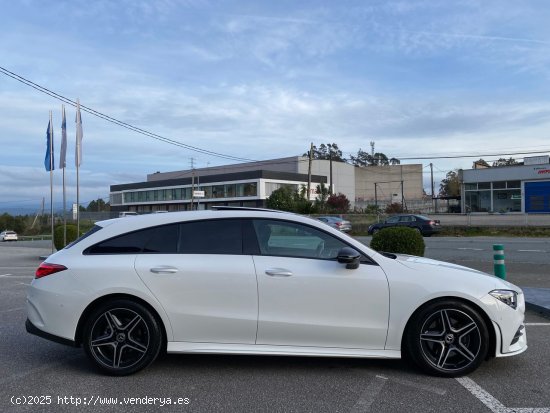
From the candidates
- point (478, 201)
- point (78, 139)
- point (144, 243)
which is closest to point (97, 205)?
point (478, 201)

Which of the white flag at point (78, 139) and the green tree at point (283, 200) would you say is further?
the green tree at point (283, 200)

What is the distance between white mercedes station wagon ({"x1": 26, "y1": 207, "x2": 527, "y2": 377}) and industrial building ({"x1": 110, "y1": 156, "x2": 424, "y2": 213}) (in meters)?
74.4

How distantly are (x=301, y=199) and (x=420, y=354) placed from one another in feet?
181

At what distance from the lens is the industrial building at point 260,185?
84.2 metres

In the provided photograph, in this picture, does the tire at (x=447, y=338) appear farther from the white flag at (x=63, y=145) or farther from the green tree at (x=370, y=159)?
the green tree at (x=370, y=159)

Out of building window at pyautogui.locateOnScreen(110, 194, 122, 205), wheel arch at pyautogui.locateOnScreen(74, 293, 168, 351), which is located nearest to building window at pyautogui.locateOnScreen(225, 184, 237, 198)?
building window at pyautogui.locateOnScreen(110, 194, 122, 205)

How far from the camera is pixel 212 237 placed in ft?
16.5

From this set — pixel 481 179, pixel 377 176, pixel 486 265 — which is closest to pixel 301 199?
pixel 481 179

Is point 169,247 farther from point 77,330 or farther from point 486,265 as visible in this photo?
point 486,265

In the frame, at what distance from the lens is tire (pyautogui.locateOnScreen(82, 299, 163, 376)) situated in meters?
4.78

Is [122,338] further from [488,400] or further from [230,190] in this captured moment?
[230,190]

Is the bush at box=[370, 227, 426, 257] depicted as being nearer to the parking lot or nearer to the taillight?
the parking lot

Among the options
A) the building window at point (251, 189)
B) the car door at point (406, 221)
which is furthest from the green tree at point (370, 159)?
the car door at point (406, 221)

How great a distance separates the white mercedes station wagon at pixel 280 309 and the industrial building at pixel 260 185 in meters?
74.4
